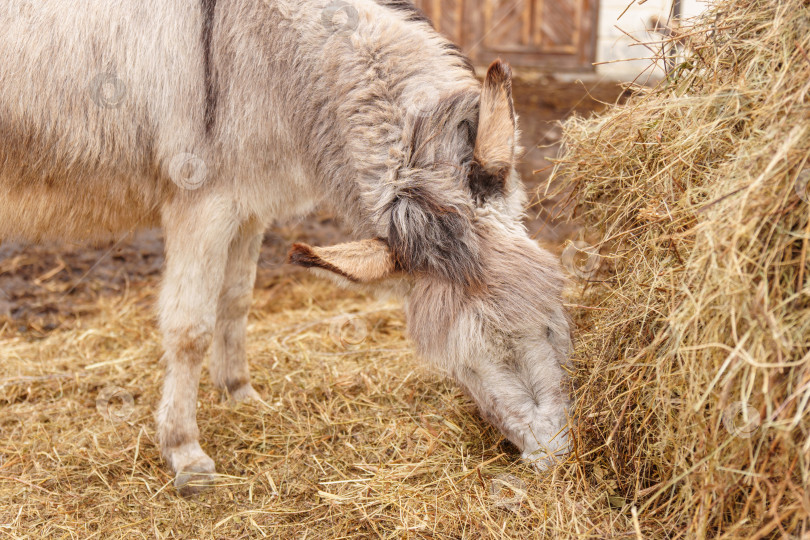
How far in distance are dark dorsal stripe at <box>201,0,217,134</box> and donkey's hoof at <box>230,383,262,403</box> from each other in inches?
57.9

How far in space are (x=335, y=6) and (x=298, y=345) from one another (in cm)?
208

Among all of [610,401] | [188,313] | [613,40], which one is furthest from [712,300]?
[613,40]

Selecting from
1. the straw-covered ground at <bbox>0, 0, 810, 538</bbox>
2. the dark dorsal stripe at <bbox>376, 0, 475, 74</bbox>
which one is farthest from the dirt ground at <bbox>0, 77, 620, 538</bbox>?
the dark dorsal stripe at <bbox>376, 0, 475, 74</bbox>

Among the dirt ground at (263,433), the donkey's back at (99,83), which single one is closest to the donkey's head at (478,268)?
the dirt ground at (263,433)

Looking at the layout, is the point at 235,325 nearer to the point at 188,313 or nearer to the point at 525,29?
the point at 188,313

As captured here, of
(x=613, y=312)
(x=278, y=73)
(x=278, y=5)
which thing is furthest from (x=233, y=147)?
(x=613, y=312)

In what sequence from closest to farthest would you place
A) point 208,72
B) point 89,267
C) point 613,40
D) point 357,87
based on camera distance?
point 357,87
point 208,72
point 89,267
point 613,40

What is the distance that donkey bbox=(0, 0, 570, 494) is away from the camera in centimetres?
246

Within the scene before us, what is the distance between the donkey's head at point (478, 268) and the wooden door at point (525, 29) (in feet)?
25.7

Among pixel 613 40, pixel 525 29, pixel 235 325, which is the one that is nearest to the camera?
pixel 235 325

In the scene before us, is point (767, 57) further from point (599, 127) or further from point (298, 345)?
point (298, 345)

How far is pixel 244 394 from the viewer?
12.1ft

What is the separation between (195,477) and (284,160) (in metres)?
1.42

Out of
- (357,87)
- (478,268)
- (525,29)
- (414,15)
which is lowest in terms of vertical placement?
(478,268)
